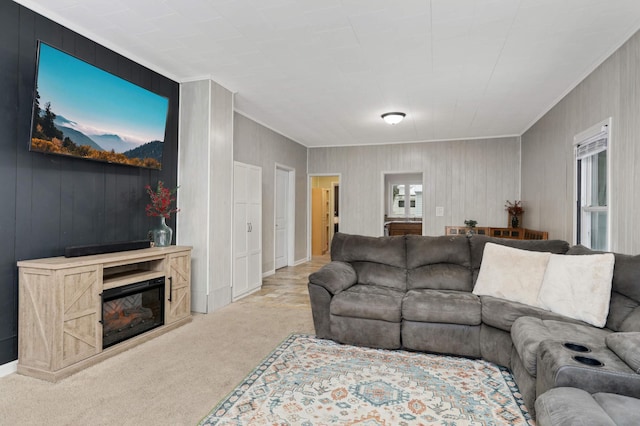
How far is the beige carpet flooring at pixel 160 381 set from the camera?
198 centimetres

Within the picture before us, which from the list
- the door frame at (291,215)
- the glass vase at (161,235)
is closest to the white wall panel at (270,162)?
the door frame at (291,215)

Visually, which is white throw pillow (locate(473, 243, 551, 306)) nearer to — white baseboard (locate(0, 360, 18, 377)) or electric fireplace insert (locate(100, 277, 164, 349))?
electric fireplace insert (locate(100, 277, 164, 349))

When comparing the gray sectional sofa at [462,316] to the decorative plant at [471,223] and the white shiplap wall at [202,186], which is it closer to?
the white shiplap wall at [202,186]

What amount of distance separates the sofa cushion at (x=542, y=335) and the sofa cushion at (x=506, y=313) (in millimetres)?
124

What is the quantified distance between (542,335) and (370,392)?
1.10m

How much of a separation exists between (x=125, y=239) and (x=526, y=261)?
3.67m

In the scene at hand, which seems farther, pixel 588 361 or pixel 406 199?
pixel 406 199

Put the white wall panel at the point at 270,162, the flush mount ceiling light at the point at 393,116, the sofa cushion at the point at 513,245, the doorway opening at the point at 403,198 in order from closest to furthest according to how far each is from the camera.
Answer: the sofa cushion at the point at 513,245
the flush mount ceiling light at the point at 393,116
the white wall panel at the point at 270,162
the doorway opening at the point at 403,198

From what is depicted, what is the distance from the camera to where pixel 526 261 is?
9.39 feet

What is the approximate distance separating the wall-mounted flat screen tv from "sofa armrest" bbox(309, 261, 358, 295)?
204 cm

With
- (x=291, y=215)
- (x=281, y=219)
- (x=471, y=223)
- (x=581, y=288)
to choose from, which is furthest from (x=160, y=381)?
(x=471, y=223)

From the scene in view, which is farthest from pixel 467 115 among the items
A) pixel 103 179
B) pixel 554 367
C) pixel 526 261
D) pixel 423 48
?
pixel 103 179

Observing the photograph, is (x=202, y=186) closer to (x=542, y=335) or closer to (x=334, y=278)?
(x=334, y=278)

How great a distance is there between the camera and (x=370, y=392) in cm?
221
